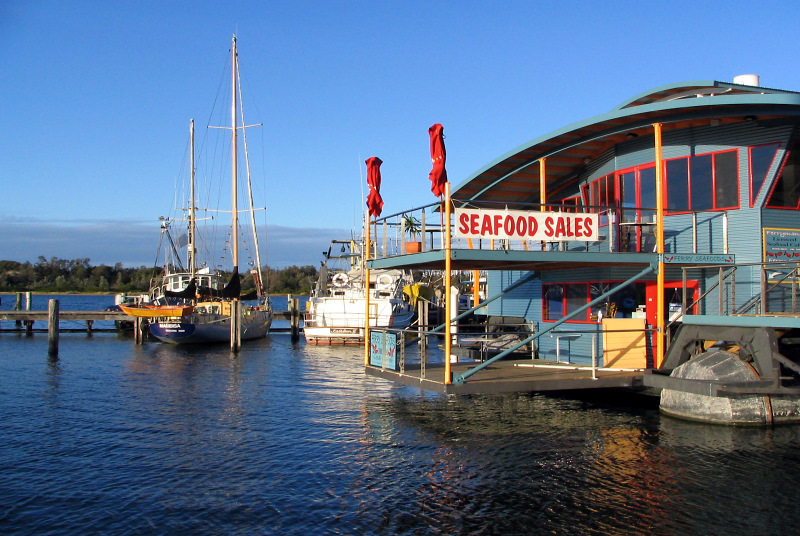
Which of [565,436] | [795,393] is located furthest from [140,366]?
[795,393]

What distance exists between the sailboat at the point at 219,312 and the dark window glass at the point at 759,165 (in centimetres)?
2718

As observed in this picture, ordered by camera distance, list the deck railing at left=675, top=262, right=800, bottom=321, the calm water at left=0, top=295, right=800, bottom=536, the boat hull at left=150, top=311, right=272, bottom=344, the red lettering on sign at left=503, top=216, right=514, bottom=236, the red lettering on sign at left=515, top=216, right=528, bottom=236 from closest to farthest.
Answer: the calm water at left=0, top=295, right=800, bottom=536
the red lettering on sign at left=503, top=216, right=514, bottom=236
the red lettering on sign at left=515, top=216, right=528, bottom=236
the deck railing at left=675, top=262, right=800, bottom=321
the boat hull at left=150, top=311, right=272, bottom=344

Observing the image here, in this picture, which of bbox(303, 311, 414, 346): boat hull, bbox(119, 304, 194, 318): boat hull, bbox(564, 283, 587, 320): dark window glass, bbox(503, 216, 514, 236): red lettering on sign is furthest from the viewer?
bbox(303, 311, 414, 346): boat hull

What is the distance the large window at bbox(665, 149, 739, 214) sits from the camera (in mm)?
16500

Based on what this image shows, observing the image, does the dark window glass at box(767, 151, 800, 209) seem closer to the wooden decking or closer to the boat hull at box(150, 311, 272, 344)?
the wooden decking

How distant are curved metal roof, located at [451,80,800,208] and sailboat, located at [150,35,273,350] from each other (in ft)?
66.3

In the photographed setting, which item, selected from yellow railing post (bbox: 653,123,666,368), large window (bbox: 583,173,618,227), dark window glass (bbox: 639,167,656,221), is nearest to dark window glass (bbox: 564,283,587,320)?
large window (bbox: 583,173,618,227)

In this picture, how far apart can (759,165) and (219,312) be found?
126 feet

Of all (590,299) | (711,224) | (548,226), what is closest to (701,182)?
(711,224)

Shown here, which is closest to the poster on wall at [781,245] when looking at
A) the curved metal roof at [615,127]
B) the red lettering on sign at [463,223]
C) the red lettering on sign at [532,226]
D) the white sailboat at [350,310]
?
the curved metal roof at [615,127]

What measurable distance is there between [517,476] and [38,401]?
51.5 feet

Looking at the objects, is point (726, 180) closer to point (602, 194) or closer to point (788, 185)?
point (788, 185)

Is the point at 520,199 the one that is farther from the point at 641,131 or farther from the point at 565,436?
the point at 565,436

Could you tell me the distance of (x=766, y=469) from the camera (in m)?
11.9
